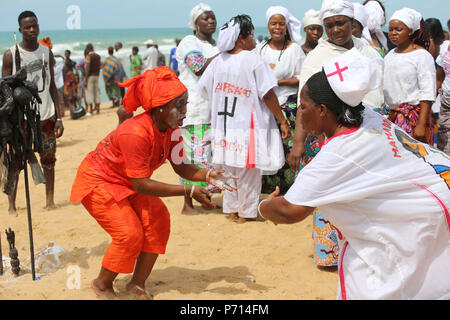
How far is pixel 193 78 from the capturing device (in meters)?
6.33

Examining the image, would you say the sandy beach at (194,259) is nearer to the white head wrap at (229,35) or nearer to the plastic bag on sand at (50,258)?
the plastic bag on sand at (50,258)

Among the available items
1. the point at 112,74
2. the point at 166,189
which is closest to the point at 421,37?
the point at 166,189

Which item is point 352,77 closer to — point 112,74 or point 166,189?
point 166,189

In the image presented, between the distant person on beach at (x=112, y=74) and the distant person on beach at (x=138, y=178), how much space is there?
1450cm

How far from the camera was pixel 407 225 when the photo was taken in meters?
2.62

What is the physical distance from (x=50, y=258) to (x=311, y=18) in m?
4.43

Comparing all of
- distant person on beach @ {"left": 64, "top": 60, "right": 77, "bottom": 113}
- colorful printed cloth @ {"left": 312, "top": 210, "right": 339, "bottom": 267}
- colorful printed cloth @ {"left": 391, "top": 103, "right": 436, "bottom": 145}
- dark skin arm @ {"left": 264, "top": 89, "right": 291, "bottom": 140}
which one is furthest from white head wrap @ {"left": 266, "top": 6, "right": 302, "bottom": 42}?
distant person on beach @ {"left": 64, "top": 60, "right": 77, "bottom": 113}

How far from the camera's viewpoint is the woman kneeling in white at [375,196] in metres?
2.60

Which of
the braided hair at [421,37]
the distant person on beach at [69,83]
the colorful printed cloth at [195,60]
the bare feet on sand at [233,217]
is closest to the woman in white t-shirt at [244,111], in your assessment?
the bare feet on sand at [233,217]

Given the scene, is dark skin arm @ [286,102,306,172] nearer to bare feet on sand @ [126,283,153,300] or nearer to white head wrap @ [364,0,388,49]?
bare feet on sand @ [126,283,153,300]

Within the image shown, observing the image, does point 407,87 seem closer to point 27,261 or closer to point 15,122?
point 15,122

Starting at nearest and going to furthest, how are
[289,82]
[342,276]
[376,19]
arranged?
[342,276]
[289,82]
[376,19]

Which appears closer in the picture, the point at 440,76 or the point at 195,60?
the point at 195,60

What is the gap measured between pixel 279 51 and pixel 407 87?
1.64m
